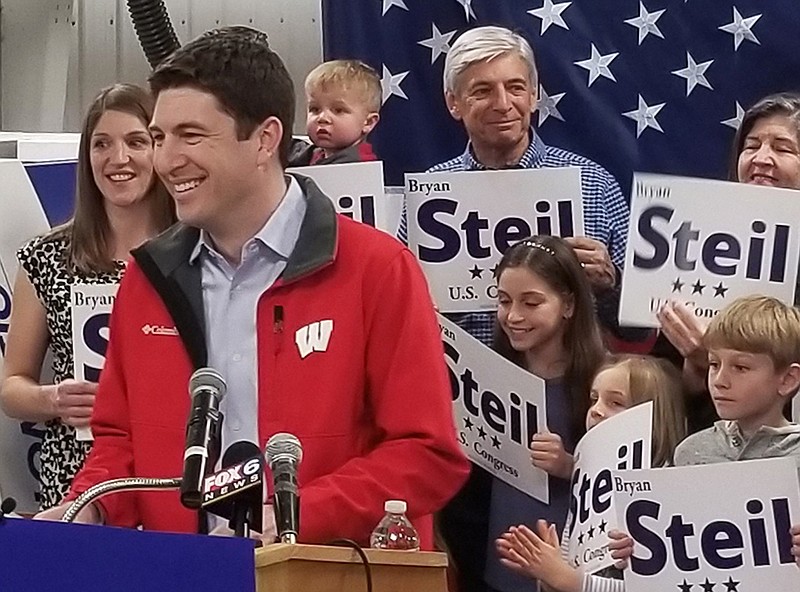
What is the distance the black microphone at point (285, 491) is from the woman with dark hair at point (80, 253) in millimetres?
1721

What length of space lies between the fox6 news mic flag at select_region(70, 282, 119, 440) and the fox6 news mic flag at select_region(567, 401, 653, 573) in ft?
3.84

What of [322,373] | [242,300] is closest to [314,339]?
[322,373]

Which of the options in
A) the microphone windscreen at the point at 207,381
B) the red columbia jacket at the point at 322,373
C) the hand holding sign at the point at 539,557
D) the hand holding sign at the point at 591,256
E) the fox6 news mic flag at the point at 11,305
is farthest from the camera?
the fox6 news mic flag at the point at 11,305

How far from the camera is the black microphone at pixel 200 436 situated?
2.04 m

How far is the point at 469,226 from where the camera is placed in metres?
3.83

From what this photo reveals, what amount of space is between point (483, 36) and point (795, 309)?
1177 millimetres

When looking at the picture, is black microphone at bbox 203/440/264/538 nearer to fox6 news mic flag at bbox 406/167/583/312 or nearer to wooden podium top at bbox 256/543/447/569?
wooden podium top at bbox 256/543/447/569

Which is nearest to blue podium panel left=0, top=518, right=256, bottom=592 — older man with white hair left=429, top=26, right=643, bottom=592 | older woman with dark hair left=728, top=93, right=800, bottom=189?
older man with white hair left=429, top=26, right=643, bottom=592

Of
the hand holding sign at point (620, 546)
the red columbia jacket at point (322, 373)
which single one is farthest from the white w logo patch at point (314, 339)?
the hand holding sign at point (620, 546)

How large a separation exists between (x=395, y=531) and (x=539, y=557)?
2.98 ft

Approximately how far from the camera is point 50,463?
3.86m

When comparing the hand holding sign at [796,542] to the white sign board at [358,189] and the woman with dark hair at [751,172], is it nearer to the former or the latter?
the woman with dark hair at [751,172]

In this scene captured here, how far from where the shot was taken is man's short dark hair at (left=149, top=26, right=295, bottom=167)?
2.75m

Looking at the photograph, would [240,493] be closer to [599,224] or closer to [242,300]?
[242,300]
